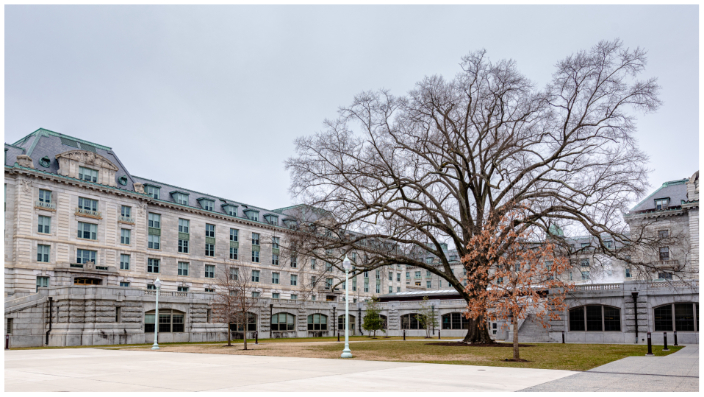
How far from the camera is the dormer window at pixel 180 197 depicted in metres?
70.9

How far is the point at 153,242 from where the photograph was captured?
66.4m

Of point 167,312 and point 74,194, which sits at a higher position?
point 74,194

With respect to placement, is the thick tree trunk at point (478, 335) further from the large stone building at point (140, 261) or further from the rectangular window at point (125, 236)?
the rectangular window at point (125, 236)

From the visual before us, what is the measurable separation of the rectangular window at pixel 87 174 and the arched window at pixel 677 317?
54109 mm

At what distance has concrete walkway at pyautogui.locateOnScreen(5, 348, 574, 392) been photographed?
14.3m

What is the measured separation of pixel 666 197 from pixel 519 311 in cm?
5831

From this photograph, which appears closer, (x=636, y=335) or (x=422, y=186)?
(x=422, y=186)

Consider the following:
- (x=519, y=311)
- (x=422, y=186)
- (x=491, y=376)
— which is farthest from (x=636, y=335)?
(x=491, y=376)

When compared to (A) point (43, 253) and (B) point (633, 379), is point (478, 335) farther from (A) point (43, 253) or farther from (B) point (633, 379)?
(A) point (43, 253)

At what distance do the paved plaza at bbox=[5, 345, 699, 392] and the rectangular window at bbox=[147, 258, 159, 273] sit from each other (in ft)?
148

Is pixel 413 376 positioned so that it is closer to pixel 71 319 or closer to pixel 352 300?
pixel 71 319

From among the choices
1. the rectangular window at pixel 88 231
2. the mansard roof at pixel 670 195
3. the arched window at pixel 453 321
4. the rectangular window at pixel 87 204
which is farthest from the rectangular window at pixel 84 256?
the mansard roof at pixel 670 195

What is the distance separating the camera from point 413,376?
17.0 metres

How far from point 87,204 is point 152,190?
10.3 metres
